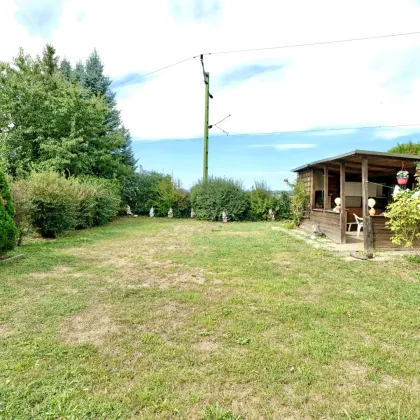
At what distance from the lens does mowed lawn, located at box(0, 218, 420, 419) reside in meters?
1.83

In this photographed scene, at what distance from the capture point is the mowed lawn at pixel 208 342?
6.00ft

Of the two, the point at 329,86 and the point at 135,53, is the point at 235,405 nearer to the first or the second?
the point at 135,53

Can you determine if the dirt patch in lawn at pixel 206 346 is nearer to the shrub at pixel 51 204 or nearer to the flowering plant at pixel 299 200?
the shrub at pixel 51 204

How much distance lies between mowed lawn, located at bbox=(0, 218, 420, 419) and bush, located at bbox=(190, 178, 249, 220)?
9627 mm

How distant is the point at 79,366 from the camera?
85.9 inches

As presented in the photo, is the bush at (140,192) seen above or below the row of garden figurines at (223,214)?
above

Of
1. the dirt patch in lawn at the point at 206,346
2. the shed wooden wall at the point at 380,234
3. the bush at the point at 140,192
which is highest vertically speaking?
the bush at the point at 140,192

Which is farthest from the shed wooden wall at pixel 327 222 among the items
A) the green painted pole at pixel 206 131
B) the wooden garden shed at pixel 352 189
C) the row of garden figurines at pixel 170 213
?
the green painted pole at pixel 206 131

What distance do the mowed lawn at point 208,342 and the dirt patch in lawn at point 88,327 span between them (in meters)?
0.02

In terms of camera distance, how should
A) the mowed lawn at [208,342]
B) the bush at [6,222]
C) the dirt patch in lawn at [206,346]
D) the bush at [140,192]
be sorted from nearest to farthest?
the mowed lawn at [208,342], the dirt patch in lawn at [206,346], the bush at [6,222], the bush at [140,192]

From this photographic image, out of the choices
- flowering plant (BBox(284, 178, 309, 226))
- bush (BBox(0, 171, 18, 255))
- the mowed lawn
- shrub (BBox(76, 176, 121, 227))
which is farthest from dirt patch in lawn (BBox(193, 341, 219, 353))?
flowering plant (BBox(284, 178, 309, 226))

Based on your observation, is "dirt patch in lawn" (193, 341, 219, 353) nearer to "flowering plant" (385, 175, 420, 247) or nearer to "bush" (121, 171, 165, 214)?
"flowering plant" (385, 175, 420, 247)

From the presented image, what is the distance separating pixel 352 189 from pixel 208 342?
11.7m

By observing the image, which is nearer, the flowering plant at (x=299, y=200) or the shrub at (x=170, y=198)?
the flowering plant at (x=299, y=200)
